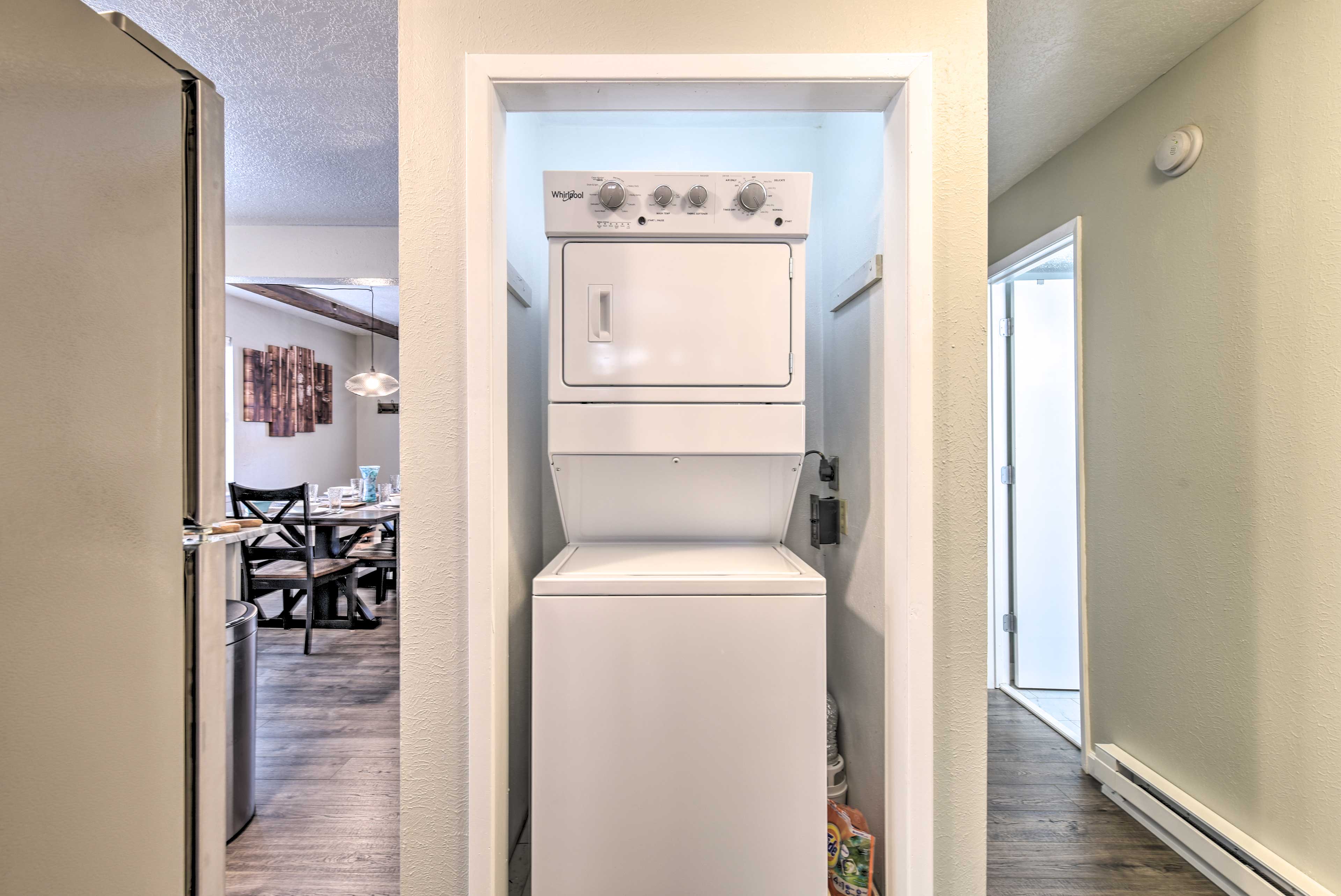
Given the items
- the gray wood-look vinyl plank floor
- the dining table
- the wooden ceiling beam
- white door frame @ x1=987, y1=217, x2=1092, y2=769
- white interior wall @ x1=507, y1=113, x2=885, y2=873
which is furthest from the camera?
the wooden ceiling beam

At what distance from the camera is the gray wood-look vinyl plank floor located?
5.54ft

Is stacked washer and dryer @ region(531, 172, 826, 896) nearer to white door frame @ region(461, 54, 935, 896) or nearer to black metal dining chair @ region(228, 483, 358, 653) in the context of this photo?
white door frame @ region(461, 54, 935, 896)

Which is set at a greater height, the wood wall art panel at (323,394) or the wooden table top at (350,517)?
the wood wall art panel at (323,394)

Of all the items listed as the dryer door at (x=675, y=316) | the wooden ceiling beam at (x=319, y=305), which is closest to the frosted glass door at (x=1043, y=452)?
the dryer door at (x=675, y=316)

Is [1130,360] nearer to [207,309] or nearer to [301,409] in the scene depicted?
[207,309]

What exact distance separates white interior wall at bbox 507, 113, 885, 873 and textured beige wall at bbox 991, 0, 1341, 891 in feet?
3.65

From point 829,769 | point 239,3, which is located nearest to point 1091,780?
point 829,769

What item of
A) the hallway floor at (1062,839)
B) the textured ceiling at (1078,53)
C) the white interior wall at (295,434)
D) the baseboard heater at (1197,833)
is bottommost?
the hallway floor at (1062,839)

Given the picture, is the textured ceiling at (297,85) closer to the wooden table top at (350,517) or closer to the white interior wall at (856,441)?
the white interior wall at (856,441)

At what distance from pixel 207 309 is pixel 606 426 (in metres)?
0.76

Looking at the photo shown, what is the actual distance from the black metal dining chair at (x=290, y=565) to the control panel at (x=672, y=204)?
3163 millimetres

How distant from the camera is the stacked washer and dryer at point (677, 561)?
1141mm

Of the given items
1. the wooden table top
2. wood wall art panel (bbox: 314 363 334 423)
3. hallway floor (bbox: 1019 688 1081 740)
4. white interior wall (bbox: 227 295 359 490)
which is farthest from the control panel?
wood wall art panel (bbox: 314 363 334 423)

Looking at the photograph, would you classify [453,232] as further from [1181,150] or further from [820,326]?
[1181,150]
